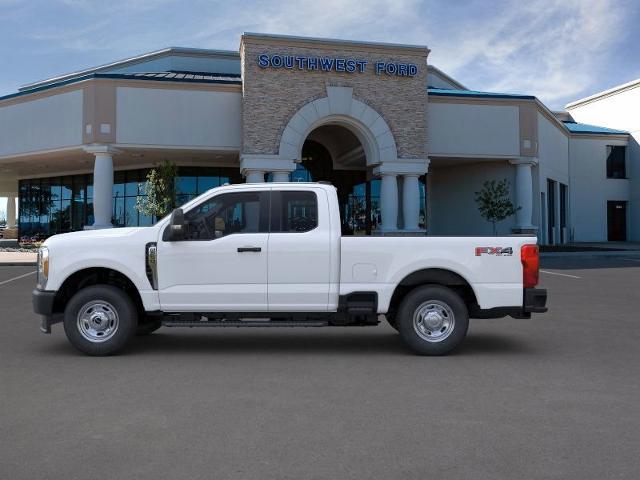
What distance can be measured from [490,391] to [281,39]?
2530cm

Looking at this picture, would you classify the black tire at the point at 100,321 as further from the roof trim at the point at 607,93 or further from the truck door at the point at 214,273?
the roof trim at the point at 607,93

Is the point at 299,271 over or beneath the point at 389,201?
beneath

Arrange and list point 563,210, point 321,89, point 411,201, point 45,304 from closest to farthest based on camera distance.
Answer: point 45,304 < point 321,89 < point 411,201 < point 563,210

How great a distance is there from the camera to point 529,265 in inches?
309

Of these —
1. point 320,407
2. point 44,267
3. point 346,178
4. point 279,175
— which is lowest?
point 320,407

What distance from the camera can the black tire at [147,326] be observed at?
341 inches

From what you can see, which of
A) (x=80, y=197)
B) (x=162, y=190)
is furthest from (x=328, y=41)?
(x=80, y=197)

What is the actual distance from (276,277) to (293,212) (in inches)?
33.9

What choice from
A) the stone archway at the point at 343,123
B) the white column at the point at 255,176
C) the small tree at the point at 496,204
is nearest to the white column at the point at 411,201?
the stone archway at the point at 343,123

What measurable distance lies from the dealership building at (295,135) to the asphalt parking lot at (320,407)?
21313 millimetres

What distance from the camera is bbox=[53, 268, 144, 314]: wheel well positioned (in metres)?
8.05

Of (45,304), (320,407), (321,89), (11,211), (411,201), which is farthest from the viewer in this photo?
(11,211)

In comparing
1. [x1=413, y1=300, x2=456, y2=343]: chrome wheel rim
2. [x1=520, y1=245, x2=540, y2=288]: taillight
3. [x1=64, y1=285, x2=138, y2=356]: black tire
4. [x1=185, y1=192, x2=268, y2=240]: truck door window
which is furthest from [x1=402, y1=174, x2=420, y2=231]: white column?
[x1=64, y1=285, x2=138, y2=356]: black tire

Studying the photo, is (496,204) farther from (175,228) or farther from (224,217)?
(175,228)
